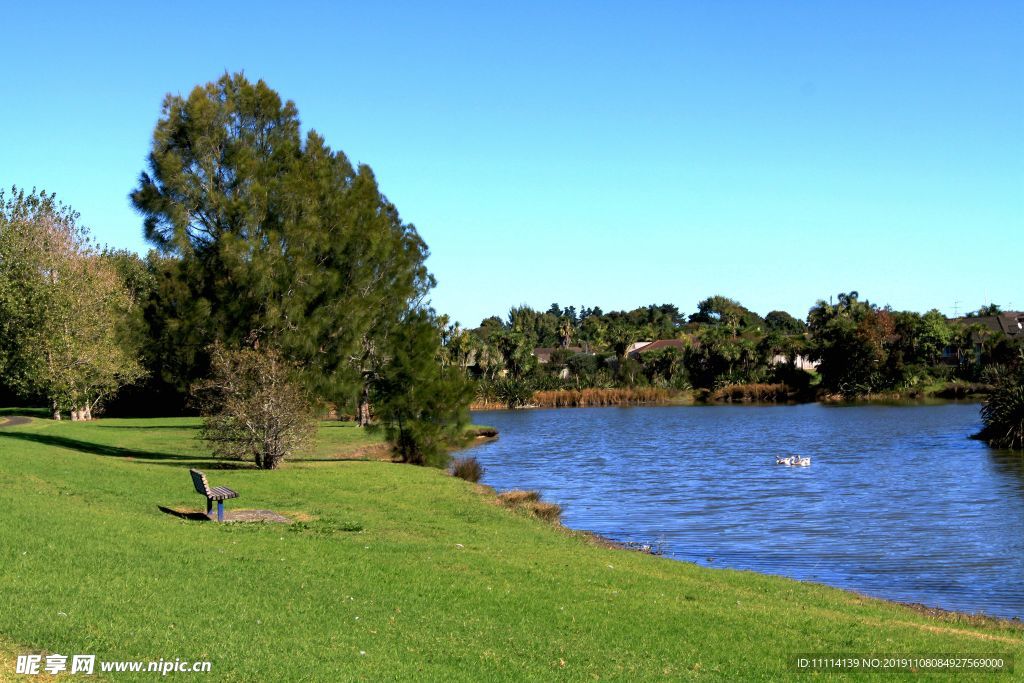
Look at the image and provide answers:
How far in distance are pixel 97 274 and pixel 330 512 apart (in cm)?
3821

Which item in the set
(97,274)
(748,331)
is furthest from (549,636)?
(748,331)

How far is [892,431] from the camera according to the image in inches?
2426

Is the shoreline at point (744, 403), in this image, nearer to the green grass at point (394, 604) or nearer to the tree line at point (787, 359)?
the tree line at point (787, 359)

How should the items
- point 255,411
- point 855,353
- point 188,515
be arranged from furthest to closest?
point 855,353
point 255,411
point 188,515

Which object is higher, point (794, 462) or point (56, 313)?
point (56, 313)

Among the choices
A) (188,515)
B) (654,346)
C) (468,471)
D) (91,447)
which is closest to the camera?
(188,515)

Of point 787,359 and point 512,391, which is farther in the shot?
point 787,359

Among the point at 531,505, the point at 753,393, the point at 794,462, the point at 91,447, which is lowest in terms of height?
the point at 794,462

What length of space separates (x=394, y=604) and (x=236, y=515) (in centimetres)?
792

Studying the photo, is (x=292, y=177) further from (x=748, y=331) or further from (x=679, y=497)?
(x=748, y=331)

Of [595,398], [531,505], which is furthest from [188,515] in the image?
[595,398]

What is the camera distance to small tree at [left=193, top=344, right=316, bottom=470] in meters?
29.5

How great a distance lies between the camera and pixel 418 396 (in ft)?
121

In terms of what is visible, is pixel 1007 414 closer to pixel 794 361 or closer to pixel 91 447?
pixel 91 447
